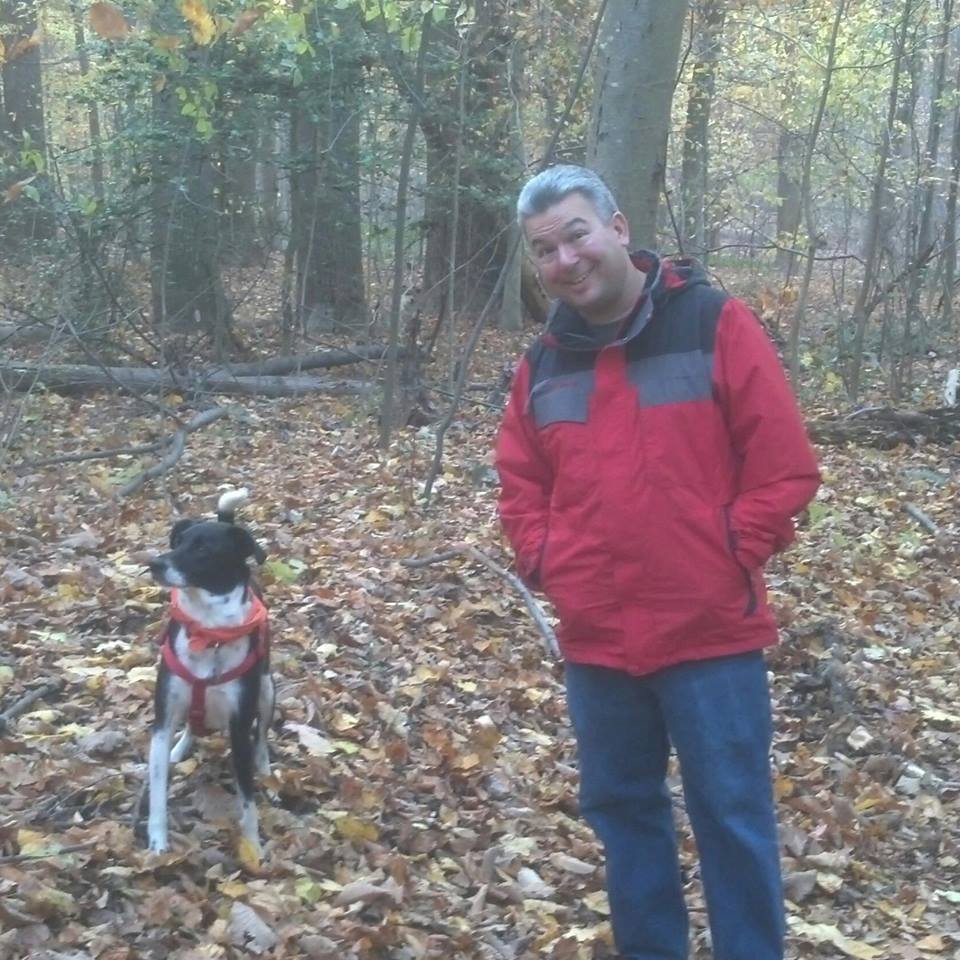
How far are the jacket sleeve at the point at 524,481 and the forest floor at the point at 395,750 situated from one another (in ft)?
4.85

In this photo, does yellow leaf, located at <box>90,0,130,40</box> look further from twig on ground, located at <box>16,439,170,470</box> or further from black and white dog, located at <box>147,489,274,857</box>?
twig on ground, located at <box>16,439,170,470</box>

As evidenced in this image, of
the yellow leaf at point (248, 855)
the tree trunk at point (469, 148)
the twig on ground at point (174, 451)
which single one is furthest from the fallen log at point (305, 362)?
the yellow leaf at point (248, 855)

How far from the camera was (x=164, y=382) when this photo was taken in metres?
13.0

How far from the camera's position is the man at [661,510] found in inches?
136

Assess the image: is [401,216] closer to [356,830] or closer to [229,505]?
[229,505]

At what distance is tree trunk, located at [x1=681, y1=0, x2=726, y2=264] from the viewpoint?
639 inches

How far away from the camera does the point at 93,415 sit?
12.4 meters

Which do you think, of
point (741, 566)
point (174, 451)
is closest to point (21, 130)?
point (174, 451)

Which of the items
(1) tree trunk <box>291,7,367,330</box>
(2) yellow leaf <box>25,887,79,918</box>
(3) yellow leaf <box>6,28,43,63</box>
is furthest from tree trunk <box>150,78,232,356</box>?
(2) yellow leaf <box>25,887,79,918</box>

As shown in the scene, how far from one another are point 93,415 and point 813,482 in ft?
33.2

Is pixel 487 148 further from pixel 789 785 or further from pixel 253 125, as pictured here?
pixel 789 785

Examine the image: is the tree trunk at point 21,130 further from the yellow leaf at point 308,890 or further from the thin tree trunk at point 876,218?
the yellow leaf at point 308,890

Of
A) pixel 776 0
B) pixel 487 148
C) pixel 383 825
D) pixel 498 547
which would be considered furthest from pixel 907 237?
pixel 383 825

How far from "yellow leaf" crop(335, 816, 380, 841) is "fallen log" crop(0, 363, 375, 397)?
746cm
